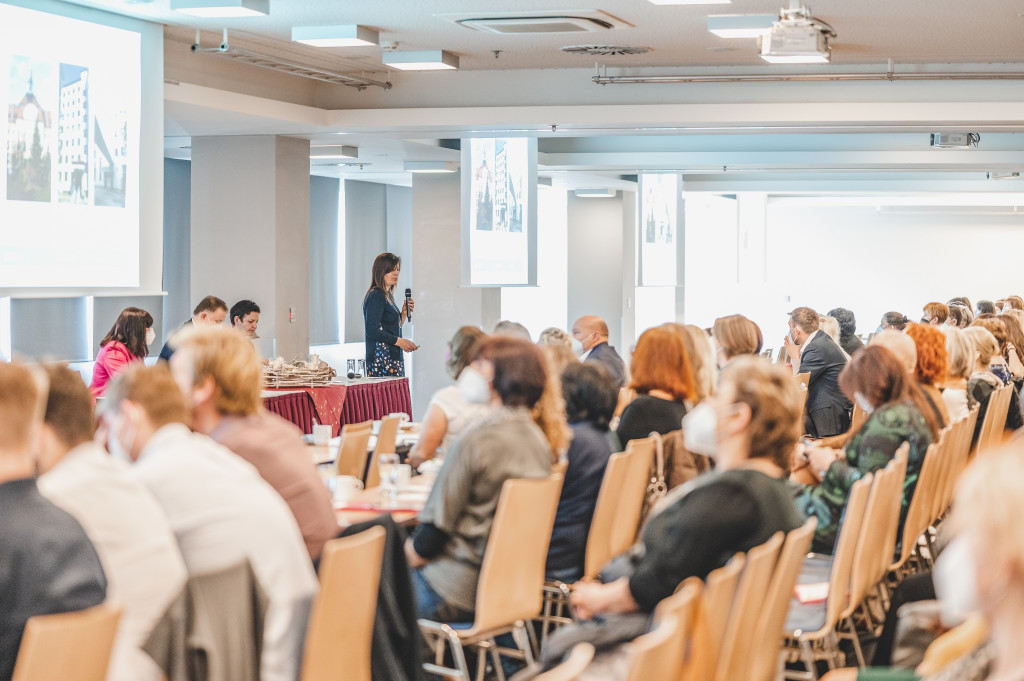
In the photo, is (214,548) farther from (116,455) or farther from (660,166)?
(660,166)

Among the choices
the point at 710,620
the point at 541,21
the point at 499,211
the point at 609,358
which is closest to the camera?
the point at 710,620

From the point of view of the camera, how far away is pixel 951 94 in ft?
31.6

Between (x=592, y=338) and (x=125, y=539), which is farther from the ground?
(x=592, y=338)

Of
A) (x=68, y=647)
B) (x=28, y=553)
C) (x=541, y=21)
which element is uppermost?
(x=541, y=21)

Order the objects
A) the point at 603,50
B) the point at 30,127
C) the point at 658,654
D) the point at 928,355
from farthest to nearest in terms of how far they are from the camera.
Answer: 1. the point at 603,50
2. the point at 30,127
3. the point at 928,355
4. the point at 658,654

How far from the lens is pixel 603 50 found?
30.0ft

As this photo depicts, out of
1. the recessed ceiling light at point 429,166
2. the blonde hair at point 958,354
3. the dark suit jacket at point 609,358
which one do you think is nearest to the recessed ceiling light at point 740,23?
the dark suit jacket at point 609,358

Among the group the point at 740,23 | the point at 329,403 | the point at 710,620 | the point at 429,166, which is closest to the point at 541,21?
the point at 740,23

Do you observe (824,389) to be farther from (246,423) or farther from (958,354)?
(246,423)

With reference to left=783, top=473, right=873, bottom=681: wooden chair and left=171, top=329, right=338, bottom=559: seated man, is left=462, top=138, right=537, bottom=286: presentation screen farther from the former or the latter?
left=171, top=329, right=338, bottom=559: seated man

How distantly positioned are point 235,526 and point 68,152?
5124mm

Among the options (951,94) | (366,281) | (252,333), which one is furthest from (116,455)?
(366,281)

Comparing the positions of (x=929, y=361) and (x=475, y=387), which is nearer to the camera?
(x=475, y=387)

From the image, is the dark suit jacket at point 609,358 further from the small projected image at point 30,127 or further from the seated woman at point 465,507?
the seated woman at point 465,507
